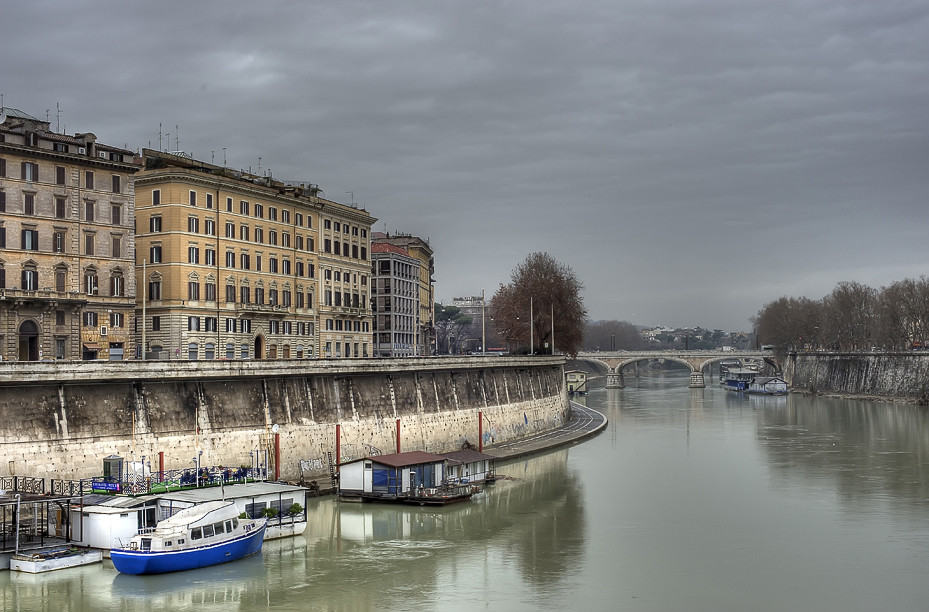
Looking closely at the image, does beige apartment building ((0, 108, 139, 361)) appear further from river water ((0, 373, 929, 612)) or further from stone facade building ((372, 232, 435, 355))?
stone facade building ((372, 232, 435, 355))

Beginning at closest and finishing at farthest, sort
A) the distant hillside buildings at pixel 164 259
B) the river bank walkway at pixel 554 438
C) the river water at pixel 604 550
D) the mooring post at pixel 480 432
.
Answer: the river water at pixel 604 550 → the distant hillside buildings at pixel 164 259 → the mooring post at pixel 480 432 → the river bank walkway at pixel 554 438

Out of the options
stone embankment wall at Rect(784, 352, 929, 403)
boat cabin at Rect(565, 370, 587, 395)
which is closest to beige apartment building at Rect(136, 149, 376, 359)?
boat cabin at Rect(565, 370, 587, 395)

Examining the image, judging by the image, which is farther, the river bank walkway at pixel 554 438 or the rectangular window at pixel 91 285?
the river bank walkway at pixel 554 438

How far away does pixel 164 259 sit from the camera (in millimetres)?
75375

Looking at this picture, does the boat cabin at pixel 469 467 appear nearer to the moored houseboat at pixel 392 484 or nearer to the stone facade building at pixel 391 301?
the moored houseboat at pixel 392 484

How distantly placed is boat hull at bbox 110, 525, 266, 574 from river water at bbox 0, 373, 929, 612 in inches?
15.5

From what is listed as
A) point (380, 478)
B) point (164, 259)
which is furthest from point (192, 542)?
point (164, 259)

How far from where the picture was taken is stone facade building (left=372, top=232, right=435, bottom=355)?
466 feet

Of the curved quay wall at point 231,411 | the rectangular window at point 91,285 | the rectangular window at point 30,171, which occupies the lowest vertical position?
the curved quay wall at point 231,411

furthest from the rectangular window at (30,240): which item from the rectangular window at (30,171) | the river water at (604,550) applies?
the river water at (604,550)

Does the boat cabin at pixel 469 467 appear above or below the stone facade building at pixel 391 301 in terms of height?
below

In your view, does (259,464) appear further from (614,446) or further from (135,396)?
(614,446)

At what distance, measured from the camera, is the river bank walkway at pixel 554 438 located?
80.8 meters

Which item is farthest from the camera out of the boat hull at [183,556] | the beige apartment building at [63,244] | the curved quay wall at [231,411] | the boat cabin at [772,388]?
the boat cabin at [772,388]
